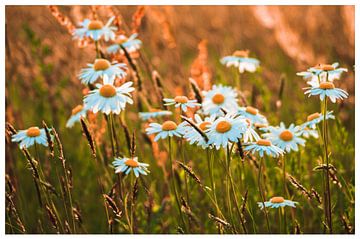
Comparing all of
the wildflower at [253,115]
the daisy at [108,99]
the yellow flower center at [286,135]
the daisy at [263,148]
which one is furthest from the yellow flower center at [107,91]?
the yellow flower center at [286,135]

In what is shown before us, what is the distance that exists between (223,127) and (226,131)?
2 centimetres

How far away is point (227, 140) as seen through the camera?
1.76 m

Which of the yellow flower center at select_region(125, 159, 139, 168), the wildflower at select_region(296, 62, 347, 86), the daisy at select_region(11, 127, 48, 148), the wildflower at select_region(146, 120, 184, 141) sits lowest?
the yellow flower center at select_region(125, 159, 139, 168)

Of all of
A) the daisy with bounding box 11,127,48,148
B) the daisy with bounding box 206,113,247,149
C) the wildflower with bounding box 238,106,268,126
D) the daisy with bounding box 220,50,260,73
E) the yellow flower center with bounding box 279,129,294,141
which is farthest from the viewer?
the daisy with bounding box 220,50,260,73

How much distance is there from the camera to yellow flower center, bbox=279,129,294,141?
2268 mm

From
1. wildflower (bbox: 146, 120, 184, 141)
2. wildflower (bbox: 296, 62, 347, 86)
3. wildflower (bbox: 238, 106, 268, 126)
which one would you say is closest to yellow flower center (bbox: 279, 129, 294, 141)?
wildflower (bbox: 238, 106, 268, 126)

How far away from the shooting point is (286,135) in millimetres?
2271

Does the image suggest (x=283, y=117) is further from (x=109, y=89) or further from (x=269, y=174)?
(x=109, y=89)

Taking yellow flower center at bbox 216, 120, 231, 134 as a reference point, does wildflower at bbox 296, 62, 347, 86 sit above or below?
above

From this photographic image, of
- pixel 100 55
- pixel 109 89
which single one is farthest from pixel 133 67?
pixel 109 89

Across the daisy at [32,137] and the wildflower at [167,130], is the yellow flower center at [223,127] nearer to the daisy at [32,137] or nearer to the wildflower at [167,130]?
the wildflower at [167,130]

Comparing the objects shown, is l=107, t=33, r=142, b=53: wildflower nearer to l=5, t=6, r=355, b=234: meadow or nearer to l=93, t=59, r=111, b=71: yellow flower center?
l=5, t=6, r=355, b=234: meadow

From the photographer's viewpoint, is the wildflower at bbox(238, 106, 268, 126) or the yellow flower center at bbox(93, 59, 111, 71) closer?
the yellow flower center at bbox(93, 59, 111, 71)

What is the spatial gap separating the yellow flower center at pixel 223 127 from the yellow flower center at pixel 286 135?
0.53m
